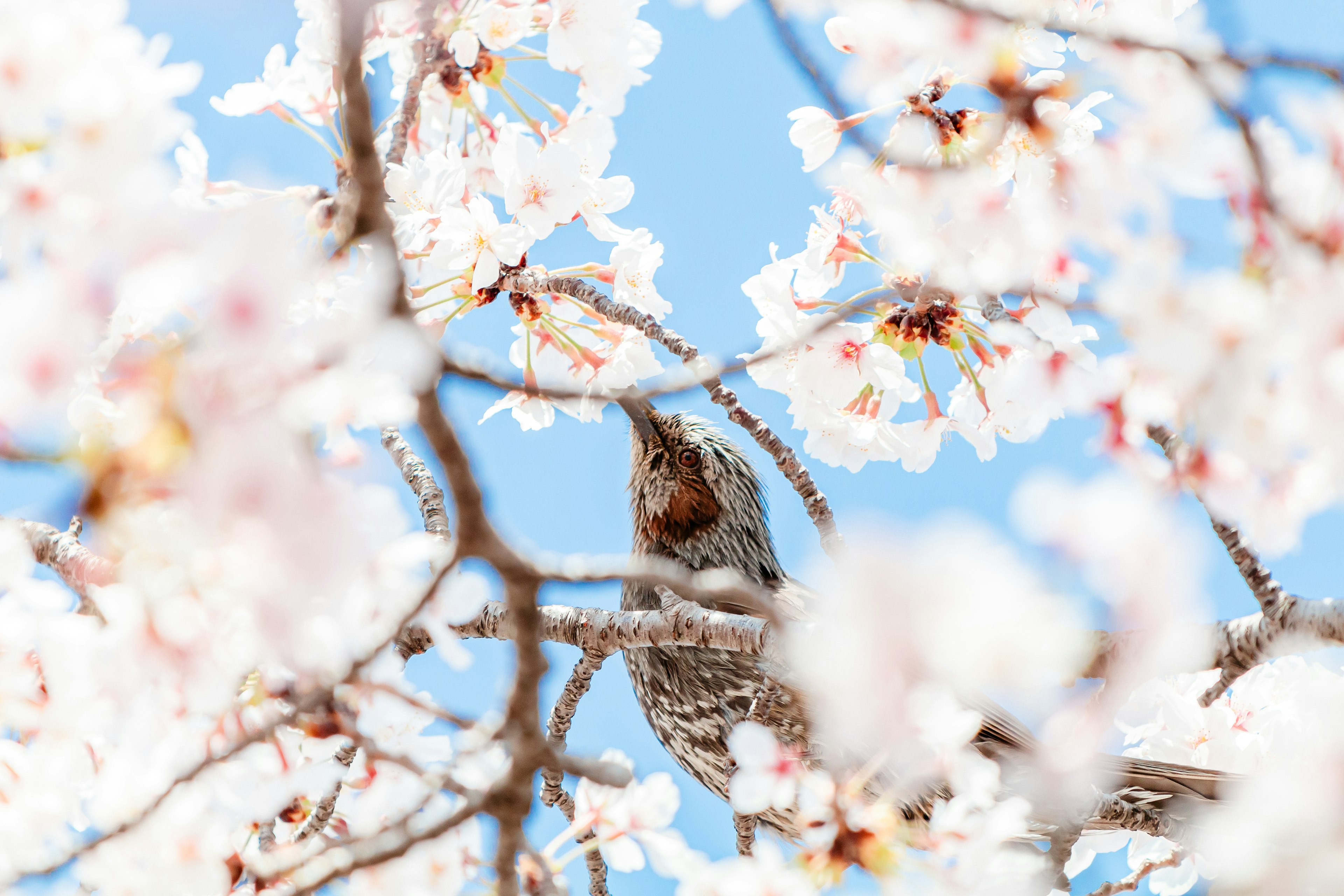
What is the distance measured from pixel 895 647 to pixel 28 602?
46.5 inches

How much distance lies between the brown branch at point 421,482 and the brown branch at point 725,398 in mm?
777

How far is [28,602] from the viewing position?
120 centimetres

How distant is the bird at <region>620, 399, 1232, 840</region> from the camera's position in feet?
8.15

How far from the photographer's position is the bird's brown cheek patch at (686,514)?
394 centimetres

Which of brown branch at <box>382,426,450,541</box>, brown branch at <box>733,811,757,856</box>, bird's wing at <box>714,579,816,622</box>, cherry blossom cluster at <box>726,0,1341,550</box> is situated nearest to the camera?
cherry blossom cluster at <box>726,0,1341,550</box>

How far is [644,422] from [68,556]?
2.35 meters

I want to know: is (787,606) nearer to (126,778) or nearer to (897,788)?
(897,788)

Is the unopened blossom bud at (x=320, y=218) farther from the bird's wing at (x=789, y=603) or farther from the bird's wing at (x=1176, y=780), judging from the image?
the bird's wing at (x=1176, y=780)

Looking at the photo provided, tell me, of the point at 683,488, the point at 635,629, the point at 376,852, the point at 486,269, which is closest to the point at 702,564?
the point at 683,488

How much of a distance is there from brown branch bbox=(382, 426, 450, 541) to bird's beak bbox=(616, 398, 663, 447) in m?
1.04

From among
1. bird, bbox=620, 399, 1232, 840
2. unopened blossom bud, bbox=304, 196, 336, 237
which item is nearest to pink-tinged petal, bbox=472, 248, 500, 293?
unopened blossom bud, bbox=304, 196, 336, 237

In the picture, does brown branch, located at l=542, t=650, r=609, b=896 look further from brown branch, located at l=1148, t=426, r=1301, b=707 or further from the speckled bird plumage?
brown branch, located at l=1148, t=426, r=1301, b=707

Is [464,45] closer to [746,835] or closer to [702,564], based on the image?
[746,835]

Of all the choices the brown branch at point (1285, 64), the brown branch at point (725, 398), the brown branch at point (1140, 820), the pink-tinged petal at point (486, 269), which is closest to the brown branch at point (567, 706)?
the brown branch at point (725, 398)
